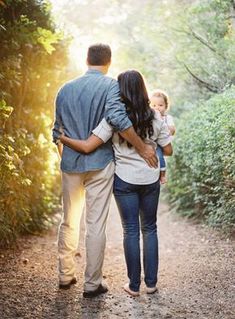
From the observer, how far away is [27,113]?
6047 millimetres

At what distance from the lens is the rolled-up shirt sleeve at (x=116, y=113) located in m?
3.71

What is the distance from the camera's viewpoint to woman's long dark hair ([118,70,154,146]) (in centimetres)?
380

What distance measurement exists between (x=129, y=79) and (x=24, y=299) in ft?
6.71

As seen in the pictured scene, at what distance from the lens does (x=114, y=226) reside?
26.8 feet

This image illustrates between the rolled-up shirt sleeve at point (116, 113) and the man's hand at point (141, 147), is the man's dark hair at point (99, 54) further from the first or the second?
the man's hand at point (141, 147)

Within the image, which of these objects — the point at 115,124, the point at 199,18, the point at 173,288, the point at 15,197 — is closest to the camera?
the point at 115,124

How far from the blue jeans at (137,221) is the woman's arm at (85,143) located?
342 mm

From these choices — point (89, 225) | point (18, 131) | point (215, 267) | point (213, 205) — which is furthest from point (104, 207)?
point (213, 205)

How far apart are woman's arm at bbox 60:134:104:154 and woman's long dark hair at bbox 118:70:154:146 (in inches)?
13.6

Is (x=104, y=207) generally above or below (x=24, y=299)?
above

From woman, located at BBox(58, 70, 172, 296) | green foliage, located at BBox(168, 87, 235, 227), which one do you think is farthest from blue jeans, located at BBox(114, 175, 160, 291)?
green foliage, located at BBox(168, 87, 235, 227)

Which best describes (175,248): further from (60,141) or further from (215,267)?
(60,141)

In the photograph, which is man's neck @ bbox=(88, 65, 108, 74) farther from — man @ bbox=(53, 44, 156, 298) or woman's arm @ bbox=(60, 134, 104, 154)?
woman's arm @ bbox=(60, 134, 104, 154)

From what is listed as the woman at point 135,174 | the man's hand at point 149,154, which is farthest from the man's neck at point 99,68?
the man's hand at point 149,154
